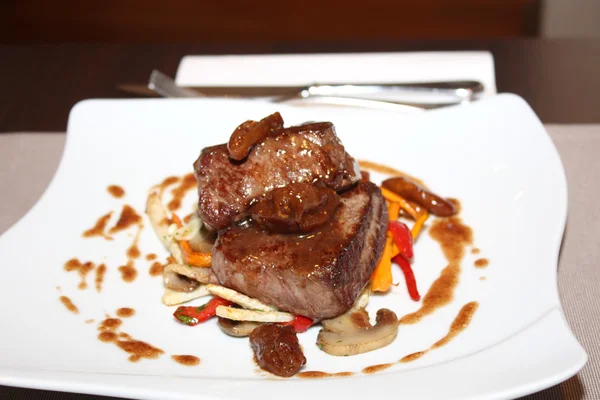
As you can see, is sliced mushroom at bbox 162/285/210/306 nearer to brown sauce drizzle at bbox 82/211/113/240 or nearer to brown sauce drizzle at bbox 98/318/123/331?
brown sauce drizzle at bbox 98/318/123/331

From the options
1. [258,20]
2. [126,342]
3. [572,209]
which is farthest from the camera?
[258,20]

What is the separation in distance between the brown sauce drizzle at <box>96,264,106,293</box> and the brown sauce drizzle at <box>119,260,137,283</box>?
0.10 metres

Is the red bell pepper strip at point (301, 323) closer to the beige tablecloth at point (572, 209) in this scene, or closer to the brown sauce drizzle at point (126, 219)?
the beige tablecloth at point (572, 209)

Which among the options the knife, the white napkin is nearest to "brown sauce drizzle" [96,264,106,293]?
the knife

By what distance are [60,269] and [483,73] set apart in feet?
11.8

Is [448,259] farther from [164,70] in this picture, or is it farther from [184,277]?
[164,70]

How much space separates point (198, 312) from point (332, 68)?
299 cm

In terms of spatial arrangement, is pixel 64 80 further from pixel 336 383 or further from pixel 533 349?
pixel 533 349

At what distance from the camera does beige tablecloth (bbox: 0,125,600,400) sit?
3580mm

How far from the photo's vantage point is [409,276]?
3.93m

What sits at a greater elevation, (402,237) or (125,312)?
(402,237)

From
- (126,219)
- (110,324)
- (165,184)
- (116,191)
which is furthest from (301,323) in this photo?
(116,191)

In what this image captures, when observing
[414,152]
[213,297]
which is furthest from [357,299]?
[414,152]

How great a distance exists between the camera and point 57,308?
12.3ft
